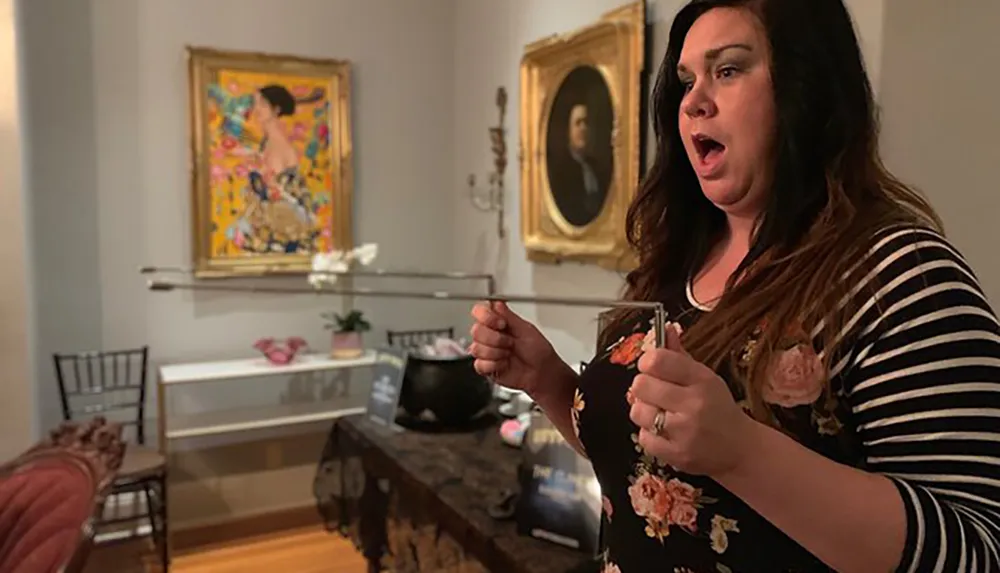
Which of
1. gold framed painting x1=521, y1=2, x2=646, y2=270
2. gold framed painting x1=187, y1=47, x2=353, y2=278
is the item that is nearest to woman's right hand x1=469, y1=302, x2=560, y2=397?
gold framed painting x1=521, y1=2, x2=646, y2=270

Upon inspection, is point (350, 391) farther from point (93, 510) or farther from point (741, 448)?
point (741, 448)

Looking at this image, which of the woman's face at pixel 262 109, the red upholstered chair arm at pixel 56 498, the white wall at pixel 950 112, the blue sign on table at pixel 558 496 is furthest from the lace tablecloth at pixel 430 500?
the woman's face at pixel 262 109

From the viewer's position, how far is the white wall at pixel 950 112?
1.71 meters

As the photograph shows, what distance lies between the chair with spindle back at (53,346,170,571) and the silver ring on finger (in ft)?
8.71

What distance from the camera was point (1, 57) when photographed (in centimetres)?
265

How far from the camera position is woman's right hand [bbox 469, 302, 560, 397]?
1104 mm

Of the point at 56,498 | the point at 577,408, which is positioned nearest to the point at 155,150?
the point at 56,498

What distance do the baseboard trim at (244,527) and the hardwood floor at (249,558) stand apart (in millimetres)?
44

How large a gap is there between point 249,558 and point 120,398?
2.70ft

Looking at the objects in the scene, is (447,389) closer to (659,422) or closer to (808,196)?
(808,196)

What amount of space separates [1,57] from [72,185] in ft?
1.86

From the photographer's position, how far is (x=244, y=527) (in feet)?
11.3

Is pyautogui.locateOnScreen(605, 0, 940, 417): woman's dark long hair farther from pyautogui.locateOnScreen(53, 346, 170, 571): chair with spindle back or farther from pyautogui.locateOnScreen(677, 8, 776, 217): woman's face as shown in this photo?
pyautogui.locateOnScreen(53, 346, 170, 571): chair with spindle back

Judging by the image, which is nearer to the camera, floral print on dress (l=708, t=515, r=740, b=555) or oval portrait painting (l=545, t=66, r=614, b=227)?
floral print on dress (l=708, t=515, r=740, b=555)
